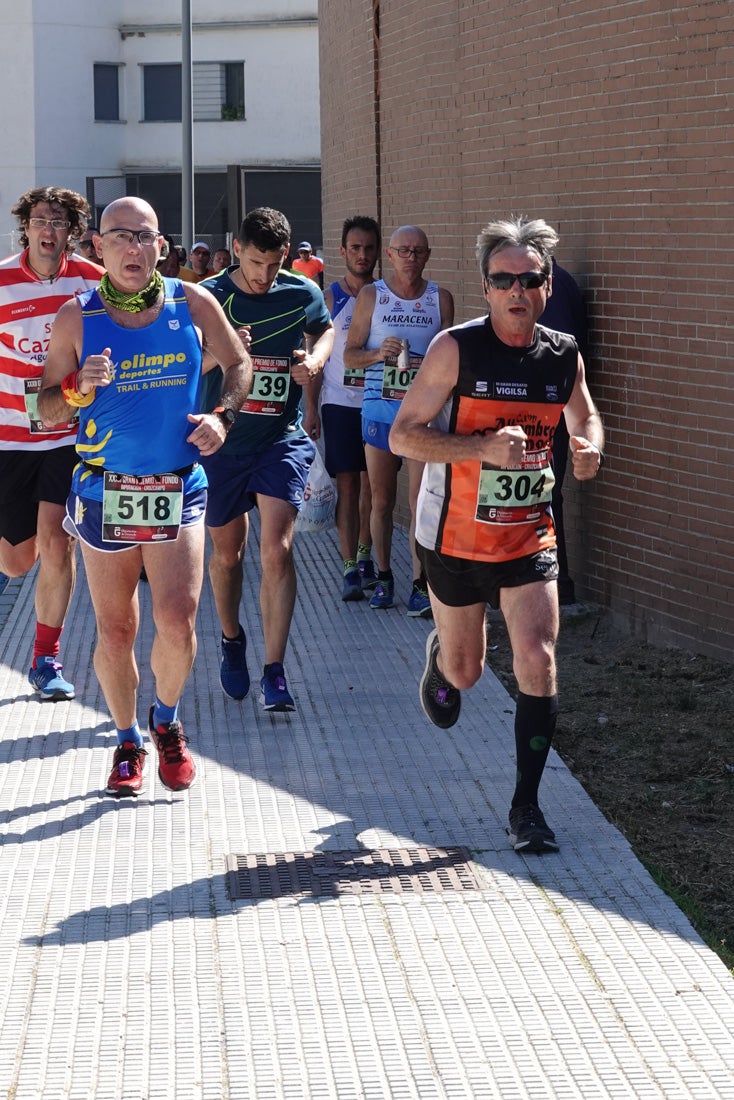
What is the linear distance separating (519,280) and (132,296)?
137 centimetres

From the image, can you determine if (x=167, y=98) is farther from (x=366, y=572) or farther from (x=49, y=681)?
(x=49, y=681)

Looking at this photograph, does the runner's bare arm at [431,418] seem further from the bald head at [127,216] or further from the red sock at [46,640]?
the red sock at [46,640]

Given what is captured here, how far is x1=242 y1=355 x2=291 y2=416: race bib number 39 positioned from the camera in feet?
24.2

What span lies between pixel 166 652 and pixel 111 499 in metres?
0.64

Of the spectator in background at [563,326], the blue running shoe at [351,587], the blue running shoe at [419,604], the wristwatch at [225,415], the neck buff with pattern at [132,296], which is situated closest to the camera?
the neck buff with pattern at [132,296]

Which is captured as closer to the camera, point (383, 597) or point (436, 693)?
point (436, 693)

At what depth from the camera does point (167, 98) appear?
1875 inches

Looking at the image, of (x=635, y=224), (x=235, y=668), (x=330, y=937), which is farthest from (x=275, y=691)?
(x=635, y=224)

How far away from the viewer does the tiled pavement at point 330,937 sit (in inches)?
158

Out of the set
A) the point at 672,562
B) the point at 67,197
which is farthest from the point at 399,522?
the point at 67,197

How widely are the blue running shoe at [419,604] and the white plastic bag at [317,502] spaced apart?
0.68 metres

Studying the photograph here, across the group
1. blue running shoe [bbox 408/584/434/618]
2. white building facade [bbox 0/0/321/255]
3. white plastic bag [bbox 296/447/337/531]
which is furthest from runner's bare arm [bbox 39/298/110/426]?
white building facade [bbox 0/0/321/255]

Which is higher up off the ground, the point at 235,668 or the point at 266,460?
the point at 266,460

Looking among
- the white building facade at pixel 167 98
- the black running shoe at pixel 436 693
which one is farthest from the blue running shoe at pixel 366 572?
the white building facade at pixel 167 98
